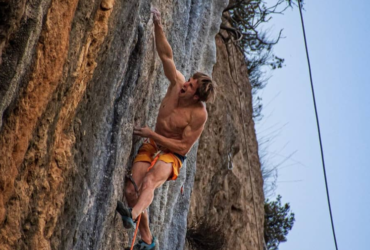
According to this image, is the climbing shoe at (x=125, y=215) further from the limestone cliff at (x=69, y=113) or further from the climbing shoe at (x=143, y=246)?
the climbing shoe at (x=143, y=246)

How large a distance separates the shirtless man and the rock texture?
4.62m

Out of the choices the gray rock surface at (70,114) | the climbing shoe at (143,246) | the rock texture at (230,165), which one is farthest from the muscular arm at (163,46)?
the rock texture at (230,165)

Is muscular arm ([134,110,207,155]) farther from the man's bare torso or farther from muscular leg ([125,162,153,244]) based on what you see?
muscular leg ([125,162,153,244])

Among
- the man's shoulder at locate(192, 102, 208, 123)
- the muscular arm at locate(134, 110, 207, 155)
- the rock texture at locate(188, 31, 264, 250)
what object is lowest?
the muscular arm at locate(134, 110, 207, 155)

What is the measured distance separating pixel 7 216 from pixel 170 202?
3.94 meters

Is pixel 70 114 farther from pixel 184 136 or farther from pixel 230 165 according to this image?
pixel 230 165

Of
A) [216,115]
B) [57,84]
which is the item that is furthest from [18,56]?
[216,115]

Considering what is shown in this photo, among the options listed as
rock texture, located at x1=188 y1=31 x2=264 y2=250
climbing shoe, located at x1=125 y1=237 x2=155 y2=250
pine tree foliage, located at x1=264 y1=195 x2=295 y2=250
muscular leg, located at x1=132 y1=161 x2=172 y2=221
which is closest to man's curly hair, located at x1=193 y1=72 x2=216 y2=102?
muscular leg, located at x1=132 y1=161 x2=172 y2=221

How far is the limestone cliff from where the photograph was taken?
5.08 metres

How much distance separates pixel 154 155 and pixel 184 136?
302 mm

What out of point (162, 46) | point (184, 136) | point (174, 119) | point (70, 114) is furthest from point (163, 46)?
point (70, 114)

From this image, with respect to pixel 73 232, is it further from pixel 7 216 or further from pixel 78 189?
pixel 7 216

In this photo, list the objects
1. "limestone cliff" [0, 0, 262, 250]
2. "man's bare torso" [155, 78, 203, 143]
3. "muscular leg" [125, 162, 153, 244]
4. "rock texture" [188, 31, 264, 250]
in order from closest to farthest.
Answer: "limestone cliff" [0, 0, 262, 250] < "muscular leg" [125, 162, 153, 244] < "man's bare torso" [155, 78, 203, 143] < "rock texture" [188, 31, 264, 250]

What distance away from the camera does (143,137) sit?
7332 mm
